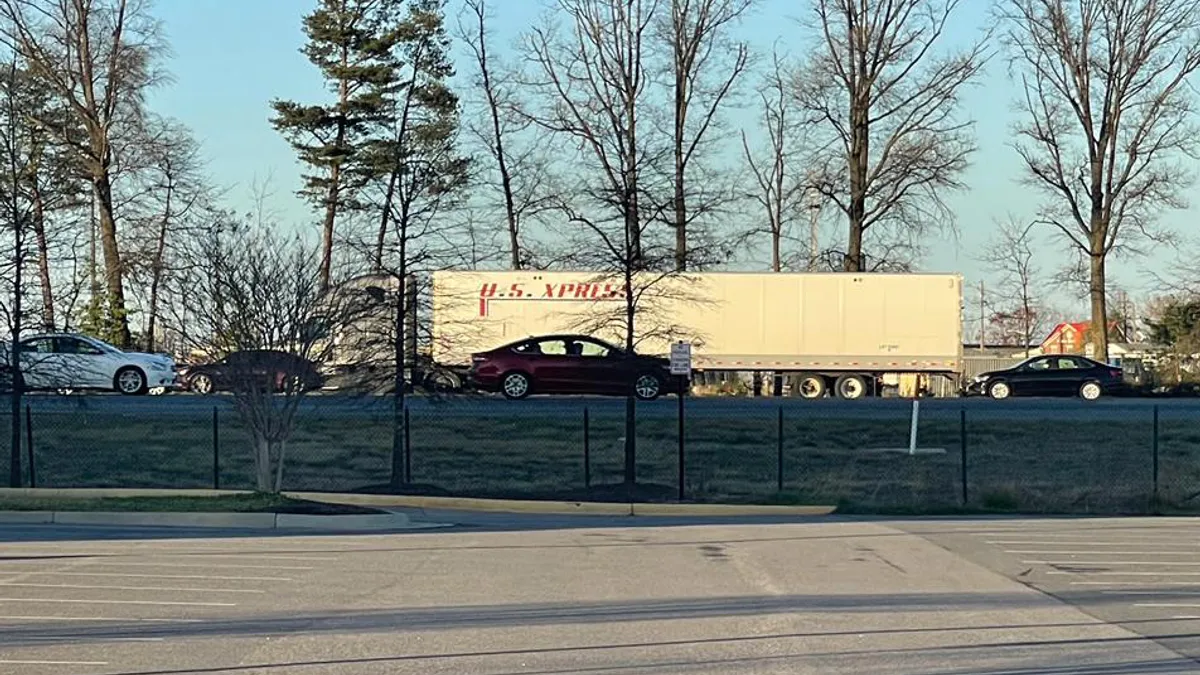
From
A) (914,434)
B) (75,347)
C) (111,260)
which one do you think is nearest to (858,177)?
(914,434)

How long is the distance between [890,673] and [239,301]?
48.9 feet

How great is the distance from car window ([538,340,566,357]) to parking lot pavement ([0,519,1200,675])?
17293mm

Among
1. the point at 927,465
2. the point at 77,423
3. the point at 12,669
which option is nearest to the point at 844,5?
the point at 927,465

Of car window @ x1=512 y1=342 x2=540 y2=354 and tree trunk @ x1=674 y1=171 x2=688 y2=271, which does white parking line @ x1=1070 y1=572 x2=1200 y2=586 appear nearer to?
tree trunk @ x1=674 y1=171 x2=688 y2=271

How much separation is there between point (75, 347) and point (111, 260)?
11420mm

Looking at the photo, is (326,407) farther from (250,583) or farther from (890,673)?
(890,673)

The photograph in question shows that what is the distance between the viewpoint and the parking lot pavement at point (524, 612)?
28.4 ft

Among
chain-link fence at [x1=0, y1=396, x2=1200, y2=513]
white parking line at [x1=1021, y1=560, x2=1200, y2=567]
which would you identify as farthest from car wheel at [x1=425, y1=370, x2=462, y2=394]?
A: white parking line at [x1=1021, y1=560, x2=1200, y2=567]

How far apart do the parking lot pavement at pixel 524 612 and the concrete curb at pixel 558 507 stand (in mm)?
5991

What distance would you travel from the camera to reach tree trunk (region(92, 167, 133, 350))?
39500mm

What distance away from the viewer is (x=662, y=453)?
26.6 meters

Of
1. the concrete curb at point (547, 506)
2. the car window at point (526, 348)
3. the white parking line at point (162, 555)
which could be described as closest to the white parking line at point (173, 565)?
the white parking line at point (162, 555)

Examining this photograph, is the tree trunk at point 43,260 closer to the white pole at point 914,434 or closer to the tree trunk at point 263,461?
the tree trunk at point 263,461

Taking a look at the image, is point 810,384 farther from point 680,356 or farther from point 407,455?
point 680,356
